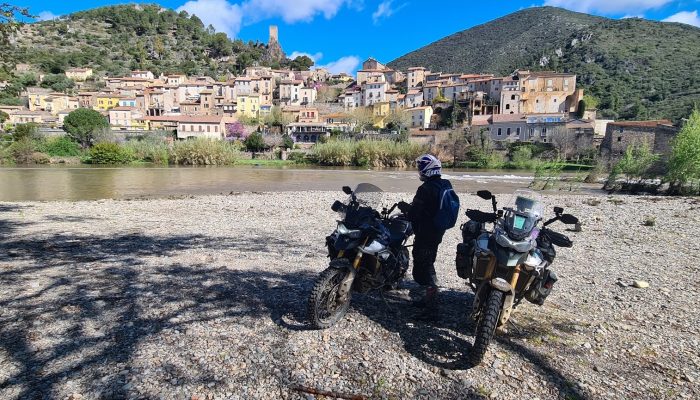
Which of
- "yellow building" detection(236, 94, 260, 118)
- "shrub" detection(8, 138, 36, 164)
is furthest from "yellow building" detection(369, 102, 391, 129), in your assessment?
"shrub" detection(8, 138, 36, 164)

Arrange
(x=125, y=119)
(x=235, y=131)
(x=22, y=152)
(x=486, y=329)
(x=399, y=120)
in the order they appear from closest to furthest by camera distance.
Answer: (x=486, y=329), (x=22, y=152), (x=235, y=131), (x=399, y=120), (x=125, y=119)

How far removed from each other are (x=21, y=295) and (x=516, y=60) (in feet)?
455

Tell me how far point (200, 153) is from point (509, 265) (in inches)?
1953

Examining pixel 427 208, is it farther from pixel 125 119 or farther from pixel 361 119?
pixel 125 119

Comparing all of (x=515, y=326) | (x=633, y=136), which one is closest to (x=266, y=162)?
(x=633, y=136)

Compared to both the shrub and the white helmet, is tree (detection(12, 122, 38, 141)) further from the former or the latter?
the white helmet

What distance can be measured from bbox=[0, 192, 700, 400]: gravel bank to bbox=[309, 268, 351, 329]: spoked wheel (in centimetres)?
14

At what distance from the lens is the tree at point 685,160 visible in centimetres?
1867

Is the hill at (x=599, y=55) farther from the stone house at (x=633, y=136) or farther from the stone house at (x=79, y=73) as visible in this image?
the stone house at (x=79, y=73)

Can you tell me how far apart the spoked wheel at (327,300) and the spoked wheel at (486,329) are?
1.26 metres

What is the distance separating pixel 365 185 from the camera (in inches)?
167

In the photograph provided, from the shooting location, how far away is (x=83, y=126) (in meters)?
59.4

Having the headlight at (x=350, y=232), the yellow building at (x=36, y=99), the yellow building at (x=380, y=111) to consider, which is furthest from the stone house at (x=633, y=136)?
the yellow building at (x=36, y=99)

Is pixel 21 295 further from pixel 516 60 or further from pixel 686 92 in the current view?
pixel 516 60
